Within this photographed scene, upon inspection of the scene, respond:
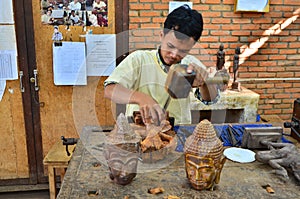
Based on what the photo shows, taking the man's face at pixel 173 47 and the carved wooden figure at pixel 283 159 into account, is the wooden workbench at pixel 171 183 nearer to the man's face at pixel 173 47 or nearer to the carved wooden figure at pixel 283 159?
the carved wooden figure at pixel 283 159

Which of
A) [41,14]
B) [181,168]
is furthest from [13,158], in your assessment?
[181,168]

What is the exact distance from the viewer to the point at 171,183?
4.15ft

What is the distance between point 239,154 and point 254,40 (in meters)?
1.82

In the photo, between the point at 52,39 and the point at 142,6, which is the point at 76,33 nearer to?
the point at 52,39

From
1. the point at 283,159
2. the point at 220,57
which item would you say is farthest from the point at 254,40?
the point at 283,159

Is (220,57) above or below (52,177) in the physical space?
above

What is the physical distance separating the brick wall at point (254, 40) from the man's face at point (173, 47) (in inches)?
37.5

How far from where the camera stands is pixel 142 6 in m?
2.75

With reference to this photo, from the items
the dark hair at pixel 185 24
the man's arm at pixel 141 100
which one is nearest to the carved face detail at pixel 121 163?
the man's arm at pixel 141 100

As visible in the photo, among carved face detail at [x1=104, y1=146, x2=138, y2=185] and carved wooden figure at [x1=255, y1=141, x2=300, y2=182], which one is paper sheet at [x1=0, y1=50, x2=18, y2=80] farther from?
carved wooden figure at [x1=255, y1=141, x2=300, y2=182]

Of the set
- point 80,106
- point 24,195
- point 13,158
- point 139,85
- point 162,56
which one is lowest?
point 24,195

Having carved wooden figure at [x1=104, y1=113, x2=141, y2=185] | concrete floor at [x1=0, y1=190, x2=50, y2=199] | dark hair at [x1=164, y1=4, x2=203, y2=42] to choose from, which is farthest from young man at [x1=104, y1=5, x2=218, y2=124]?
concrete floor at [x1=0, y1=190, x2=50, y2=199]

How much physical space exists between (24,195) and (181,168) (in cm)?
206

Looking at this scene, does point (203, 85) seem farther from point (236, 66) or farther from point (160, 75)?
point (236, 66)
